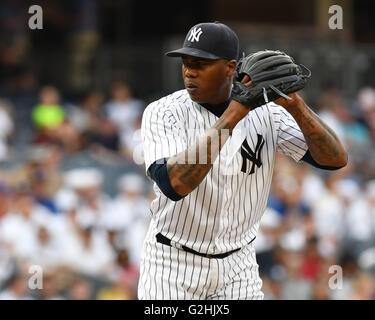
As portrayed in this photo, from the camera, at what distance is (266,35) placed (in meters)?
13.0

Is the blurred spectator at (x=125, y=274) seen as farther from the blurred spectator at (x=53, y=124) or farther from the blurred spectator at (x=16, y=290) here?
the blurred spectator at (x=53, y=124)

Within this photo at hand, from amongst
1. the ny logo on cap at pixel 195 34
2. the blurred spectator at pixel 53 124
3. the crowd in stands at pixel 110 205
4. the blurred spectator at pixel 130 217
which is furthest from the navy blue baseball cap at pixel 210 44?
the blurred spectator at pixel 53 124

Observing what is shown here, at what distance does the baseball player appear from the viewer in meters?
3.89

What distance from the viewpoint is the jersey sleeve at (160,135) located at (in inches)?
151

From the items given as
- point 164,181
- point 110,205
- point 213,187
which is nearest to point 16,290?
point 110,205

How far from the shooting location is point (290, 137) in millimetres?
4168

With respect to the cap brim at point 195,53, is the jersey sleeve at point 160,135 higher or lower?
lower

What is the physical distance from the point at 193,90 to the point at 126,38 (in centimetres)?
1019

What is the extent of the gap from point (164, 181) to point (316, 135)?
0.76 m

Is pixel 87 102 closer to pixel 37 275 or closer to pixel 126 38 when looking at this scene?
pixel 126 38

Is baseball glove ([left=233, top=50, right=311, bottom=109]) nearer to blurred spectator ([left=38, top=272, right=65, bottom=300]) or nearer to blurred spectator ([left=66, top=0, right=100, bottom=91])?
blurred spectator ([left=38, top=272, right=65, bottom=300])

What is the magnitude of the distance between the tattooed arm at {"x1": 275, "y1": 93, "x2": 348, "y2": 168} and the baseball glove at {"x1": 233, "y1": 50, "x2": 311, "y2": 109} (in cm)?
10

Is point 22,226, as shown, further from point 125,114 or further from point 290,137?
point 290,137

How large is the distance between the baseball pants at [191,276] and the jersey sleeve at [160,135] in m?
0.43
